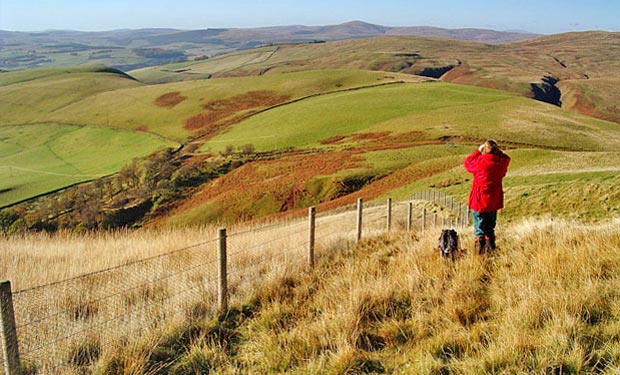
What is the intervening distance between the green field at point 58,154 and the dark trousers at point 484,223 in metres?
62.4

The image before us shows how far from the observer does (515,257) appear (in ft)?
26.1

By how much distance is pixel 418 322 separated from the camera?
6.16 m

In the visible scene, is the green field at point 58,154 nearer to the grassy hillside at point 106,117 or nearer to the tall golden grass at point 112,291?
the grassy hillside at point 106,117

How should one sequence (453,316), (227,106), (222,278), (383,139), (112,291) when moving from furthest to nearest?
(227,106)
(383,139)
(112,291)
(222,278)
(453,316)

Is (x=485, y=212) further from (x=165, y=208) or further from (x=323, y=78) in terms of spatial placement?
(x=323, y=78)

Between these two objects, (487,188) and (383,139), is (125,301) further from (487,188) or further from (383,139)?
(383,139)

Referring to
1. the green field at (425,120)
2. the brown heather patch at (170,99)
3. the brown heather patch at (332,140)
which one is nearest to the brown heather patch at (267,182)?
the brown heather patch at (332,140)

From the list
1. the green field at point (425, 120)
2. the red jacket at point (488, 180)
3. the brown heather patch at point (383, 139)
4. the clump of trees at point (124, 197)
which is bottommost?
the clump of trees at point (124, 197)

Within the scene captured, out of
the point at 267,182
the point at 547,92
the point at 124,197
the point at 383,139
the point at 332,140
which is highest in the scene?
the point at 547,92

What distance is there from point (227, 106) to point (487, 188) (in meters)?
87.4

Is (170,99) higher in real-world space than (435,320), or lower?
higher

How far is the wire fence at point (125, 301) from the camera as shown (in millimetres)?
6047

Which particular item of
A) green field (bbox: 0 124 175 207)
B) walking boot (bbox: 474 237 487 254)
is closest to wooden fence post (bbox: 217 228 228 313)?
walking boot (bbox: 474 237 487 254)

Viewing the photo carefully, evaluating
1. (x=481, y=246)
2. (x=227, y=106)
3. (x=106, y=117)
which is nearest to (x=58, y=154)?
(x=106, y=117)
